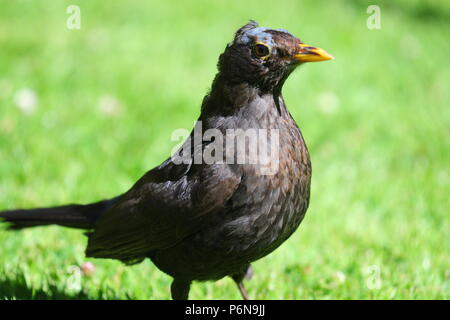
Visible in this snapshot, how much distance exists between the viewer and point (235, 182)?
2568 millimetres

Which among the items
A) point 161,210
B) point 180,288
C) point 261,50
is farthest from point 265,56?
point 180,288

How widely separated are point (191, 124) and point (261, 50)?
2.78 m

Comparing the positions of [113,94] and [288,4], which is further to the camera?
[288,4]

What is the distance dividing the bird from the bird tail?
1.66 ft

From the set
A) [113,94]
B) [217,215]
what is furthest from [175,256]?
[113,94]

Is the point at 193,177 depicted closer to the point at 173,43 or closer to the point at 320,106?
the point at 320,106

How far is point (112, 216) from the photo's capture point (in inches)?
121

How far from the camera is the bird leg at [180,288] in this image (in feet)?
9.52

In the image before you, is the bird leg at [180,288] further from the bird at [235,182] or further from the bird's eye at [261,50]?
the bird's eye at [261,50]

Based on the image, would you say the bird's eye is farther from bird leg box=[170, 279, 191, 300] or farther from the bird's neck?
bird leg box=[170, 279, 191, 300]

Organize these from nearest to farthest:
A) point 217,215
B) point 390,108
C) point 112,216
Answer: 1. point 217,215
2. point 112,216
3. point 390,108

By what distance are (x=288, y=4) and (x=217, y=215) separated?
6.86m

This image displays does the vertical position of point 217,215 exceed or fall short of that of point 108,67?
it falls short

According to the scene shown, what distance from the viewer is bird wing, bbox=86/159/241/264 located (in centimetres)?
260
